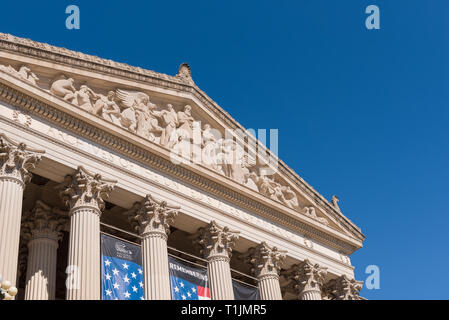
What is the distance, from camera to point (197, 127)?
3081 centimetres

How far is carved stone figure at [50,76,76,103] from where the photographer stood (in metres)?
25.1

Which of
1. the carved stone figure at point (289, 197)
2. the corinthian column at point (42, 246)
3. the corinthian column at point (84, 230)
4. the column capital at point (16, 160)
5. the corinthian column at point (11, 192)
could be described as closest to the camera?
the corinthian column at point (11, 192)

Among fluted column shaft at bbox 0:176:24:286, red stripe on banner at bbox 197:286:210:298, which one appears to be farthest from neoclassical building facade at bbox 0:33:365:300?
red stripe on banner at bbox 197:286:210:298

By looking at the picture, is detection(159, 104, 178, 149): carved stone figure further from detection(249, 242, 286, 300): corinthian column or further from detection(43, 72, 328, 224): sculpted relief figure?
detection(249, 242, 286, 300): corinthian column

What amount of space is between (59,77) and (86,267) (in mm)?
8218

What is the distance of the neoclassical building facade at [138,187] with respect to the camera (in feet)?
75.3

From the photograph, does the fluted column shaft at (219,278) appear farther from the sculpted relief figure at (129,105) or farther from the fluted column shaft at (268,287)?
the sculpted relief figure at (129,105)

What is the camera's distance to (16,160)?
72.5 ft

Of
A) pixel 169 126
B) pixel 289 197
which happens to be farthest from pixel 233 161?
pixel 289 197

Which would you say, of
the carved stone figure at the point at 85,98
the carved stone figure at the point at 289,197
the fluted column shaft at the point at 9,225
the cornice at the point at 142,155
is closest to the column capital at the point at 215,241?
the cornice at the point at 142,155

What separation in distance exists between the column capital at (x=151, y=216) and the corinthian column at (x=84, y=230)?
1.88m

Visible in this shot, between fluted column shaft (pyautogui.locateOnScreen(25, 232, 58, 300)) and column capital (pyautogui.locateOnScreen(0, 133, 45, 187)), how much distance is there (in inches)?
139

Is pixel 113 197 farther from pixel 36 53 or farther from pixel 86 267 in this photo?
pixel 36 53
